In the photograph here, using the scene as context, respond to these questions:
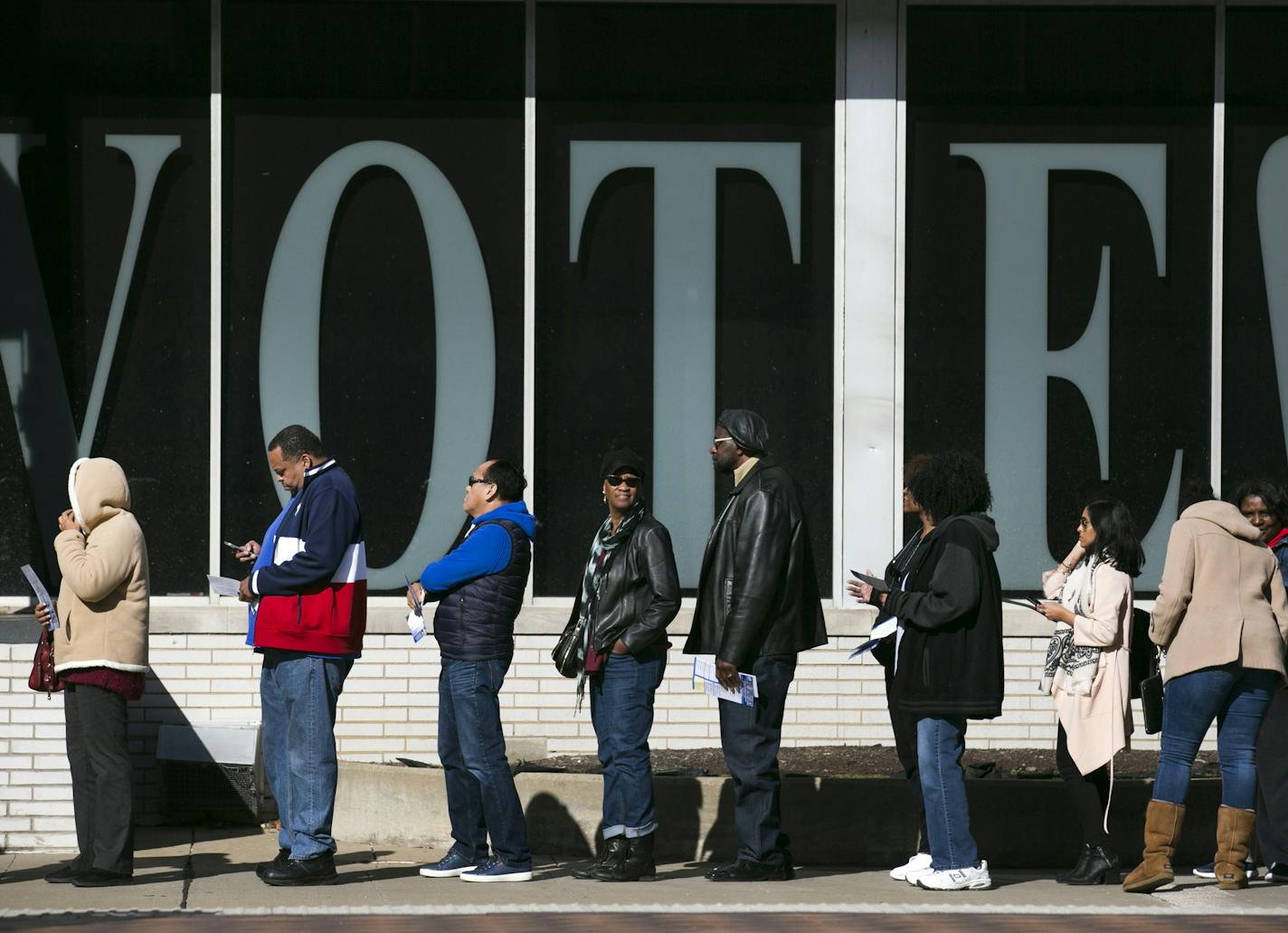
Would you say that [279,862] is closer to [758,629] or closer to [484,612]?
[484,612]


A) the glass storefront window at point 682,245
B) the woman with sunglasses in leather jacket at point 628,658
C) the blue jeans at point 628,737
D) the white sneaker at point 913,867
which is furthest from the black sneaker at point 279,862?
the glass storefront window at point 682,245

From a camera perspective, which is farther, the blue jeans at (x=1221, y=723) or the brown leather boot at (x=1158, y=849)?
the blue jeans at (x=1221, y=723)

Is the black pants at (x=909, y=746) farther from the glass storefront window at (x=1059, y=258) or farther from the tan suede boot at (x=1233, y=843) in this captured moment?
the glass storefront window at (x=1059, y=258)

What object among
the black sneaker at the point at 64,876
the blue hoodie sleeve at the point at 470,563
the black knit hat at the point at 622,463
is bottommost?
the black sneaker at the point at 64,876

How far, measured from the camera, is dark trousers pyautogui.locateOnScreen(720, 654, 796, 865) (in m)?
8.02

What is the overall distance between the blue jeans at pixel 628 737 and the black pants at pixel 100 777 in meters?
2.08

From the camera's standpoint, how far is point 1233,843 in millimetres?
8031

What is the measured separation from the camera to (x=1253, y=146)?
11102mm

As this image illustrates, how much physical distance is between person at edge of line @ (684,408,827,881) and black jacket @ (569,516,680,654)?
0.59 feet


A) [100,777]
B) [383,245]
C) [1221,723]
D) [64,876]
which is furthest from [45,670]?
[1221,723]

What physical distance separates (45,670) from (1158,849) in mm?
4896

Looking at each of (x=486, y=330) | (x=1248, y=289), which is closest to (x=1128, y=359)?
(x=1248, y=289)

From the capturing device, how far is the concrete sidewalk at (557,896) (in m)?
7.44

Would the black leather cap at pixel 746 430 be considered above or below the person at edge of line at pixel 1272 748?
above
